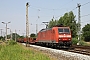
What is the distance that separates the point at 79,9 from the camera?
43719 mm

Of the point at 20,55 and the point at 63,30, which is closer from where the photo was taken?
the point at 20,55

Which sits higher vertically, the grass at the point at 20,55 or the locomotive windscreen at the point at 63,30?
the locomotive windscreen at the point at 63,30

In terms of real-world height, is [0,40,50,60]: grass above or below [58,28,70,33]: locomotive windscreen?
below

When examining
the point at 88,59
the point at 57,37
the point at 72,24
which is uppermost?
the point at 72,24

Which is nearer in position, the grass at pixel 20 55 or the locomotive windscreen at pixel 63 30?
the grass at pixel 20 55

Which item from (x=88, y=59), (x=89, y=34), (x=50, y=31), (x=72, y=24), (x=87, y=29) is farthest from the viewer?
(x=87, y=29)

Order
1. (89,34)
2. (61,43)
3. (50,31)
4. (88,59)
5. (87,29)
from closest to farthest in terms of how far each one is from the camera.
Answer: (88,59) → (61,43) → (50,31) → (89,34) → (87,29)

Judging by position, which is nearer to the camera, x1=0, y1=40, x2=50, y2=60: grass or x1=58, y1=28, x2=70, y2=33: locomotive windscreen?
x1=0, y1=40, x2=50, y2=60: grass

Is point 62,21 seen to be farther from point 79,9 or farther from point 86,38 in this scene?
point 79,9

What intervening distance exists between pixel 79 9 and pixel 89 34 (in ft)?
175

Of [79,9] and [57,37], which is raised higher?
[79,9]

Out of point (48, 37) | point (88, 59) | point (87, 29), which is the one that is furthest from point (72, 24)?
point (88, 59)

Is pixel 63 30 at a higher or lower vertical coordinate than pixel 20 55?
higher

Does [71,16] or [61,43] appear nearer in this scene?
[61,43]
